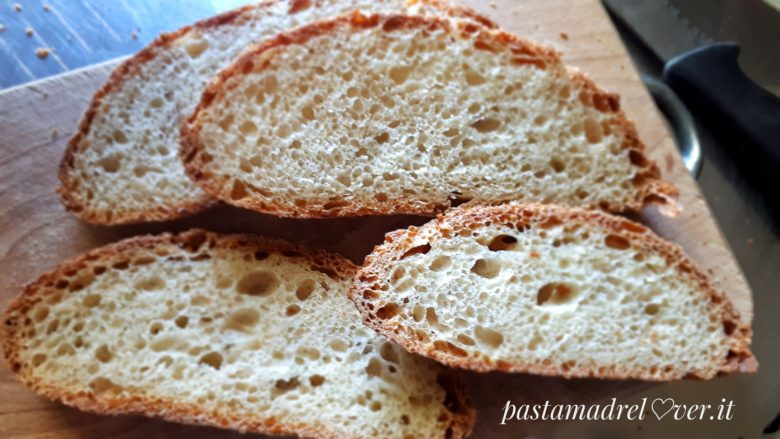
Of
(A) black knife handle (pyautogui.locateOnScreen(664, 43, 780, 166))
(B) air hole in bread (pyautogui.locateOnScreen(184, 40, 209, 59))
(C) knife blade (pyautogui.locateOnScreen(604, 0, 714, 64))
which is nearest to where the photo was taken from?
(B) air hole in bread (pyautogui.locateOnScreen(184, 40, 209, 59))

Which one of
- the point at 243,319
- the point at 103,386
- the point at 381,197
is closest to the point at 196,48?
the point at 381,197

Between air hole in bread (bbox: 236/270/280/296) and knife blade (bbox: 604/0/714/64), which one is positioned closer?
air hole in bread (bbox: 236/270/280/296)

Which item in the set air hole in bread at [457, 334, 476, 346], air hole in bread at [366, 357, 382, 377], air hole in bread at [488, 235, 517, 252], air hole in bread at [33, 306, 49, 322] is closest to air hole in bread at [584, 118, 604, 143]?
air hole in bread at [488, 235, 517, 252]

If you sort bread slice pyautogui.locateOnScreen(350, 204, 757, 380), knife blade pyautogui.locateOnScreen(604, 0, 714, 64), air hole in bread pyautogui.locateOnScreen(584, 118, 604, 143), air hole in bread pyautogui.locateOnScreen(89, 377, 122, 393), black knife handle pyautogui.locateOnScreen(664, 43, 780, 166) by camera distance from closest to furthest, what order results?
bread slice pyautogui.locateOnScreen(350, 204, 757, 380), air hole in bread pyautogui.locateOnScreen(89, 377, 122, 393), air hole in bread pyautogui.locateOnScreen(584, 118, 604, 143), black knife handle pyautogui.locateOnScreen(664, 43, 780, 166), knife blade pyautogui.locateOnScreen(604, 0, 714, 64)

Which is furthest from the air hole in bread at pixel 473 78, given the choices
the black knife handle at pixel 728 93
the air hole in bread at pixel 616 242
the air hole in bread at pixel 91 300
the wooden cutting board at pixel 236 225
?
the air hole in bread at pixel 91 300

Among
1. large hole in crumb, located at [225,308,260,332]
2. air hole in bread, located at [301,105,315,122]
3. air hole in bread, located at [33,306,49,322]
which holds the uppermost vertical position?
air hole in bread, located at [301,105,315,122]

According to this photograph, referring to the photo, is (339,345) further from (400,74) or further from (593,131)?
(593,131)

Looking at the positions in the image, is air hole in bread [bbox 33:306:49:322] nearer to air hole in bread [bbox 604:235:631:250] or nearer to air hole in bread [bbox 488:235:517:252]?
air hole in bread [bbox 488:235:517:252]
